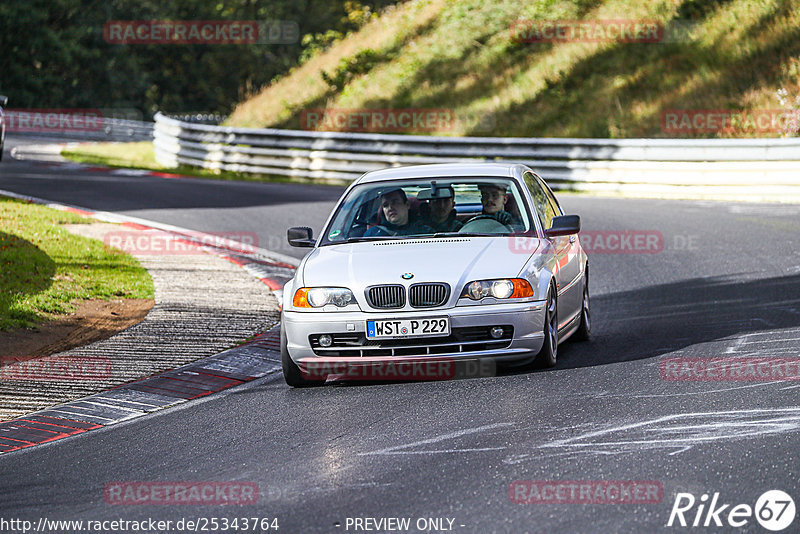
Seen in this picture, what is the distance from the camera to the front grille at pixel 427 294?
796 centimetres

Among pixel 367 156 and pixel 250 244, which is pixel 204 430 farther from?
pixel 367 156

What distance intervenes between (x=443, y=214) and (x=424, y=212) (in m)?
0.15

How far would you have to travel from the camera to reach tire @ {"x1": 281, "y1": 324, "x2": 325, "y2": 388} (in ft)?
27.3

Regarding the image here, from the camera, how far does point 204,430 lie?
7238mm

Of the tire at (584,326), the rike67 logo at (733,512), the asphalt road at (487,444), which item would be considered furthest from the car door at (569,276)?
the rike67 logo at (733,512)

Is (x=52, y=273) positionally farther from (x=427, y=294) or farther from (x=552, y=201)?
(x=427, y=294)

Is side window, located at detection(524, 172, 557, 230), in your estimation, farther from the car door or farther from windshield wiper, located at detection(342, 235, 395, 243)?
windshield wiper, located at detection(342, 235, 395, 243)

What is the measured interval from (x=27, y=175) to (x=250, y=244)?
39.0 feet

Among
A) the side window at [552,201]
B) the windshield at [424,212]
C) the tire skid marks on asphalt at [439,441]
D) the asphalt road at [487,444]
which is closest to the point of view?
the asphalt road at [487,444]

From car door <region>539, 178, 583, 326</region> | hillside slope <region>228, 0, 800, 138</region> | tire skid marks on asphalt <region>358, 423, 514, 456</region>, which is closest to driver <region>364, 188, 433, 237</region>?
car door <region>539, 178, 583, 326</region>

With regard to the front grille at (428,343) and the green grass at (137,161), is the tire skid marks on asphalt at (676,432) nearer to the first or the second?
the front grille at (428,343)

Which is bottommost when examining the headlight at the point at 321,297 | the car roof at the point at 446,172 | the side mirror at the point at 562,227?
the headlight at the point at 321,297

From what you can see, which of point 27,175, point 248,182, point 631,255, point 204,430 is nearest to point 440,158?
point 248,182

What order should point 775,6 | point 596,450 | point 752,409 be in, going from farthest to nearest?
point 775,6, point 752,409, point 596,450
